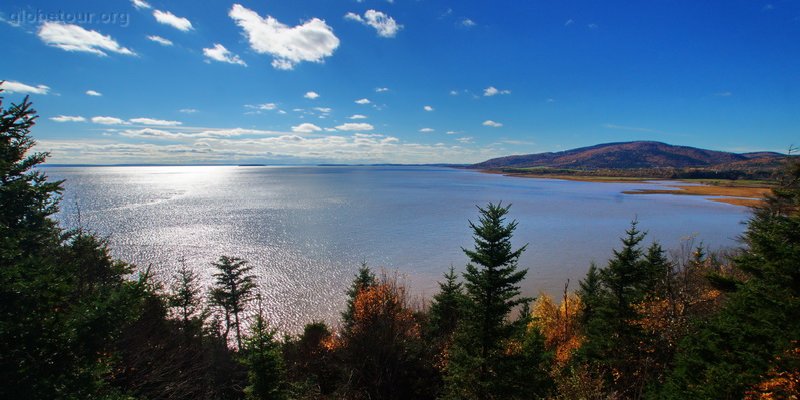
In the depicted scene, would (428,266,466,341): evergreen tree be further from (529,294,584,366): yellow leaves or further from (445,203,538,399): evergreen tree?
(445,203,538,399): evergreen tree

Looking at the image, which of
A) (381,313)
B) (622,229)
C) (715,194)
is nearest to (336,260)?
(381,313)

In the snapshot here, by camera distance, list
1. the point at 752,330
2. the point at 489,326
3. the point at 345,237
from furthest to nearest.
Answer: the point at 345,237 < the point at 489,326 < the point at 752,330

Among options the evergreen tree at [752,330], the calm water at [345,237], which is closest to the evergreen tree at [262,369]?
the evergreen tree at [752,330]

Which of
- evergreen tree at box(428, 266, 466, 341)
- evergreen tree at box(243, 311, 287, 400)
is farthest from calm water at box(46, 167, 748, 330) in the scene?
evergreen tree at box(243, 311, 287, 400)

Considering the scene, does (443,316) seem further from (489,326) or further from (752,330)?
(752,330)

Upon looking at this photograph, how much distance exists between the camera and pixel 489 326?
588 inches

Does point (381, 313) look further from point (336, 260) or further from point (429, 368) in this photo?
point (336, 260)

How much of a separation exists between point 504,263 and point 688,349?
752 cm

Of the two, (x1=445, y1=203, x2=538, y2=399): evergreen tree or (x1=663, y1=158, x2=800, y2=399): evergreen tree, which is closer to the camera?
(x1=663, y1=158, x2=800, y2=399): evergreen tree

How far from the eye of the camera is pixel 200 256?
47.5 m

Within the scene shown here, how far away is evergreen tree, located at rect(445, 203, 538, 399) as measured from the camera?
14.7 metres

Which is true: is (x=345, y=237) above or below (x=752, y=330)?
below

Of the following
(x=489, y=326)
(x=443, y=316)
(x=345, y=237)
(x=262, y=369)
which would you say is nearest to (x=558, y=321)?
(x=443, y=316)

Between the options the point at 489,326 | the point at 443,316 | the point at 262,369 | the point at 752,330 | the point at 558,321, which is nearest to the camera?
the point at 752,330
